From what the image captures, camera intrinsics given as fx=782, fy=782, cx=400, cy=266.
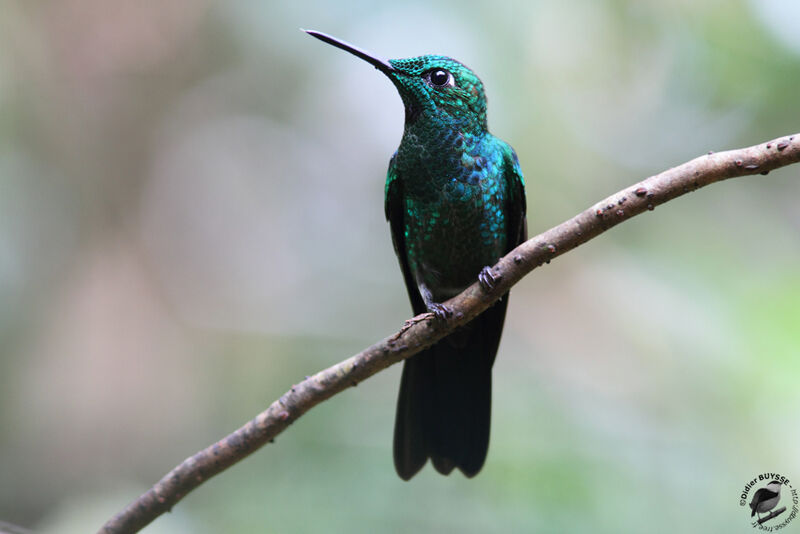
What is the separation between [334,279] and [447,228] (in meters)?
2.41

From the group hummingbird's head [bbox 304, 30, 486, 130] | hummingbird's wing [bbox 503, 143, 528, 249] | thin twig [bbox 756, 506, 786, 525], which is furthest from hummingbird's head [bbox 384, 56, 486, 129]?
thin twig [bbox 756, 506, 786, 525]

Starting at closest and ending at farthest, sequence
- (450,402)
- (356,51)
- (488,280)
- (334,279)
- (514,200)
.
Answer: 1. (488,280)
2. (356,51)
3. (514,200)
4. (450,402)
5. (334,279)

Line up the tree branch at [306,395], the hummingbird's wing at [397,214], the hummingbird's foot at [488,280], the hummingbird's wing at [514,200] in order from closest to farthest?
the hummingbird's foot at [488,280]
the tree branch at [306,395]
the hummingbird's wing at [514,200]
the hummingbird's wing at [397,214]

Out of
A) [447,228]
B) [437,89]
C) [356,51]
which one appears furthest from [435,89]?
[447,228]

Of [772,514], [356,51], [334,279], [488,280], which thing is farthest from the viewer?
[334,279]

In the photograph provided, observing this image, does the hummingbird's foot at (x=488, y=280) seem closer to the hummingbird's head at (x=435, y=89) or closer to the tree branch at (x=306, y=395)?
the tree branch at (x=306, y=395)

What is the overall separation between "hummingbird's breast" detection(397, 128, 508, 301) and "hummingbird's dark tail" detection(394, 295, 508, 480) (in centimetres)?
34

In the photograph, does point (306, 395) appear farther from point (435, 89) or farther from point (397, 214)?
point (435, 89)

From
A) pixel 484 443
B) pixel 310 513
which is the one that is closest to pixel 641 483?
pixel 484 443

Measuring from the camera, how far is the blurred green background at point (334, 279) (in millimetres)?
3883

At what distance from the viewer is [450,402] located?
3.61 m

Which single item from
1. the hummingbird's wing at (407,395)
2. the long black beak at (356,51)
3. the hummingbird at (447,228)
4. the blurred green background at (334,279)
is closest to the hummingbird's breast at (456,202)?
the hummingbird at (447,228)

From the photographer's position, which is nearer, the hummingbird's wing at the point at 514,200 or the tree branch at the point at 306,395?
the tree branch at the point at 306,395

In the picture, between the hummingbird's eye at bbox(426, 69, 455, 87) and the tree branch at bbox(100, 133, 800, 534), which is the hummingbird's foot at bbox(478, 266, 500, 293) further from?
the hummingbird's eye at bbox(426, 69, 455, 87)
